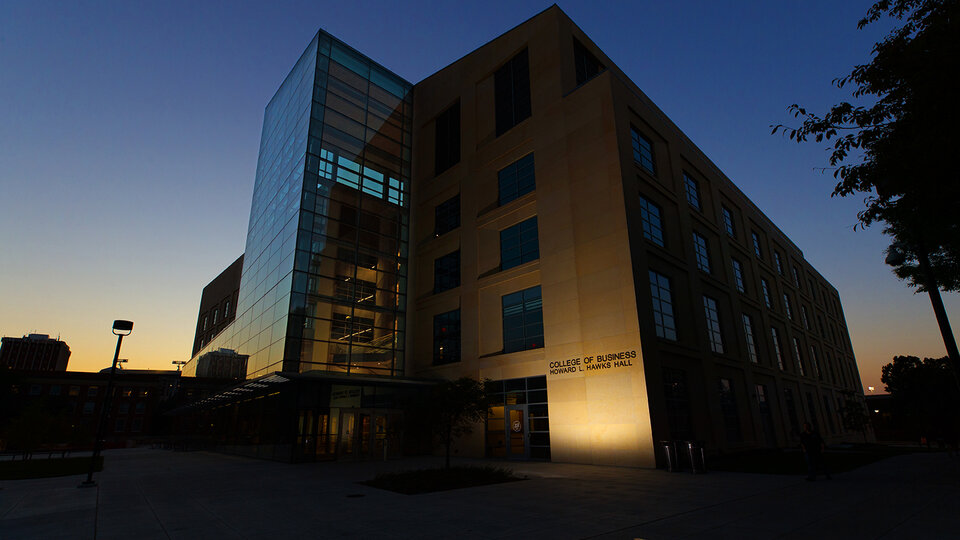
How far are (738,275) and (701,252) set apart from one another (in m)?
7.45

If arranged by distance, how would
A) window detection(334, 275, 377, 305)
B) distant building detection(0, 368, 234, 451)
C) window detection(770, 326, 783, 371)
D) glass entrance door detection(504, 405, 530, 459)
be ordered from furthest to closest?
distant building detection(0, 368, 234, 451) < window detection(770, 326, 783, 371) < window detection(334, 275, 377, 305) < glass entrance door detection(504, 405, 530, 459)

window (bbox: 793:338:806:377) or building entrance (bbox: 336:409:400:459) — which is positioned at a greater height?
window (bbox: 793:338:806:377)

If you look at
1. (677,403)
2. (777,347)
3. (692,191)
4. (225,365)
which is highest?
(692,191)

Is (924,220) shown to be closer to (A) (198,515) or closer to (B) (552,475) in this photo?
(B) (552,475)

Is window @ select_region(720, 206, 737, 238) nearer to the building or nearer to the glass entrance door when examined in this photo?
the building

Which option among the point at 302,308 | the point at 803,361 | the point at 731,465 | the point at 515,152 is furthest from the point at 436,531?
the point at 803,361

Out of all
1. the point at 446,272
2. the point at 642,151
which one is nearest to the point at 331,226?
the point at 446,272

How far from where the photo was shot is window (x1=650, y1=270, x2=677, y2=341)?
891 inches

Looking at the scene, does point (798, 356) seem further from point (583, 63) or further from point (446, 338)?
point (446, 338)

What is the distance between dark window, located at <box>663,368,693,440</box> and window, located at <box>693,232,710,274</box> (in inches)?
392

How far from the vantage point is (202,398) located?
123 ft

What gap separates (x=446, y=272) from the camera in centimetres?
3181

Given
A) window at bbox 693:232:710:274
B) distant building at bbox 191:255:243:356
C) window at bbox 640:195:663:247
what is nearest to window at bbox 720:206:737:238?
window at bbox 693:232:710:274

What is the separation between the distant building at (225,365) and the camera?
33412 mm
